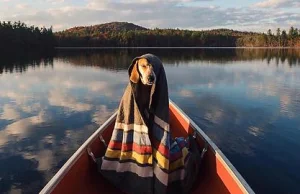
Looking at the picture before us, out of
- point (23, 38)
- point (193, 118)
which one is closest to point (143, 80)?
point (193, 118)

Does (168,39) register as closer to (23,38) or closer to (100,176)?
(23,38)

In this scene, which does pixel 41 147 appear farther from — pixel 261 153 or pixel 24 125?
pixel 261 153

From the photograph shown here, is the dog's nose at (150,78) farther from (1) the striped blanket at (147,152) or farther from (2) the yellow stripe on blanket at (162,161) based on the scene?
(2) the yellow stripe on blanket at (162,161)

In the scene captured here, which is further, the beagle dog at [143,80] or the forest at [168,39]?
the forest at [168,39]

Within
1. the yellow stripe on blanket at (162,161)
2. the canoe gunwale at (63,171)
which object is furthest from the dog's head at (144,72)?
the canoe gunwale at (63,171)

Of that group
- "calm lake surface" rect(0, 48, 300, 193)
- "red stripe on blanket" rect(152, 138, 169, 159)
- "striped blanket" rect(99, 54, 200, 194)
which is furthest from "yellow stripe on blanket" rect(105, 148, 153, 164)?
"calm lake surface" rect(0, 48, 300, 193)

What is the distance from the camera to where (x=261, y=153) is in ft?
27.8

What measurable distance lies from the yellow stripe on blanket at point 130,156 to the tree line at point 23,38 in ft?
258

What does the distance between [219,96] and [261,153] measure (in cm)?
786

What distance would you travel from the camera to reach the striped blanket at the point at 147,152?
4109mm

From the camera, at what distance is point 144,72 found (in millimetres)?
3873

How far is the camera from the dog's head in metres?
3.83

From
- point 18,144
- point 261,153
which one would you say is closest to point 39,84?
point 18,144

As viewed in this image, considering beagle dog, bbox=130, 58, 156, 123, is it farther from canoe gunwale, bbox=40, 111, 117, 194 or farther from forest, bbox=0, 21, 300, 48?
forest, bbox=0, 21, 300, 48
